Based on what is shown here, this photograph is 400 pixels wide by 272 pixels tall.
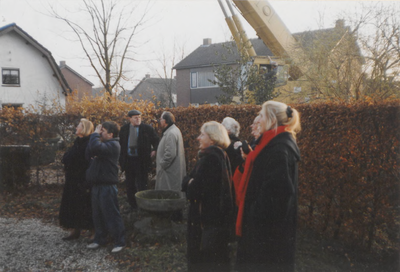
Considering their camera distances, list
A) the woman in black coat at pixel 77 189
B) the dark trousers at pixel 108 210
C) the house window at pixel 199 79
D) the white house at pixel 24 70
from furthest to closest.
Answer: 1. the house window at pixel 199 79
2. the white house at pixel 24 70
3. the woman in black coat at pixel 77 189
4. the dark trousers at pixel 108 210

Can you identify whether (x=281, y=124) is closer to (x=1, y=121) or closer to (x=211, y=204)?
(x=211, y=204)

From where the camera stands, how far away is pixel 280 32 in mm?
11953

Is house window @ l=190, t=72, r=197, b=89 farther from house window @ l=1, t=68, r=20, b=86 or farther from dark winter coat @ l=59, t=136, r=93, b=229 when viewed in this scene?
dark winter coat @ l=59, t=136, r=93, b=229

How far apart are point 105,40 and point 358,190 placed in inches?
720

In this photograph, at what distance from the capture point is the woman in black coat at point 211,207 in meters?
3.34

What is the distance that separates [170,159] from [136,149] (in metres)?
1.10

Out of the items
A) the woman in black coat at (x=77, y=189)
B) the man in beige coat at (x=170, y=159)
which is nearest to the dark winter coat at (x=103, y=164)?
the woman in black coat at (x=77, y=189)

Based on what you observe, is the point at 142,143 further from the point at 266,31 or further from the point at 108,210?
the point at 266,31

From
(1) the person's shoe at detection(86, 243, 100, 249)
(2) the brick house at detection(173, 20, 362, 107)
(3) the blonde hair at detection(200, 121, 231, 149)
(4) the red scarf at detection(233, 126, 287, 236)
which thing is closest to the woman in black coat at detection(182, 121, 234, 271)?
(3) the blonde hair at detection(200, 121, 231, 149)

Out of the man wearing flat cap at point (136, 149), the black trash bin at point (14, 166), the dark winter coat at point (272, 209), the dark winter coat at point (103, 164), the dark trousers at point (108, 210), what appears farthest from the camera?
the black trash bin at point (14, 166)

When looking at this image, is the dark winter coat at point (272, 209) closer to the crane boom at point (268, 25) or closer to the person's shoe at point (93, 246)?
the person's shoe at point (93, 246)

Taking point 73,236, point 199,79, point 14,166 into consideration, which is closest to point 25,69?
point 199,79

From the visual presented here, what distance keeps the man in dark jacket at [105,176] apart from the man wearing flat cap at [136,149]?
1797 millimetres

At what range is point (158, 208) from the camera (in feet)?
15.5
